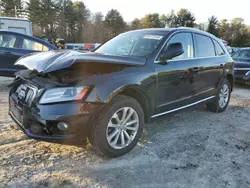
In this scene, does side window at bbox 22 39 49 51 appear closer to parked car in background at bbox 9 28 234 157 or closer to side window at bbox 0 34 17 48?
side window at bbox 0 34 17 48

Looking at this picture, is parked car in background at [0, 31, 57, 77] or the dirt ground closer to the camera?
the dirt ground

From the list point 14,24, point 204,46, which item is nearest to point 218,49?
point 204,46

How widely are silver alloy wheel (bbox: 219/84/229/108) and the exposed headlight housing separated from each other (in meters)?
3.67

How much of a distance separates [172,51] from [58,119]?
6.20ft

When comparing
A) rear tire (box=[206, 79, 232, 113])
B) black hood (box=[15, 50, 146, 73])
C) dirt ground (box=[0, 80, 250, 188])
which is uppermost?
black hood (box=[15, 50, 146, 73])

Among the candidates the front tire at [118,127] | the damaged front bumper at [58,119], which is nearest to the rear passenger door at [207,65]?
the front tire at [118,127]

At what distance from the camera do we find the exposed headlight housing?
2.51 meters

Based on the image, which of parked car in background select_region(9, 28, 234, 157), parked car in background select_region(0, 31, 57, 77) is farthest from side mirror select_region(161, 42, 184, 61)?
parked car in background select_region(0, 31, 57, 77)

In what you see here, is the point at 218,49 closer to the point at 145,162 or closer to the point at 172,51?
the point at 172,51

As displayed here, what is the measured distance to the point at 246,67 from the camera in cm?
880

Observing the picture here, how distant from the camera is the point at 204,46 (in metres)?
4.56

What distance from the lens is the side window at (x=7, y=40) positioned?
6711mm

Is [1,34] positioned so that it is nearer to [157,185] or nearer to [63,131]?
[63,131]

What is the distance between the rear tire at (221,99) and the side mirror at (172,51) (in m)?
2.03
